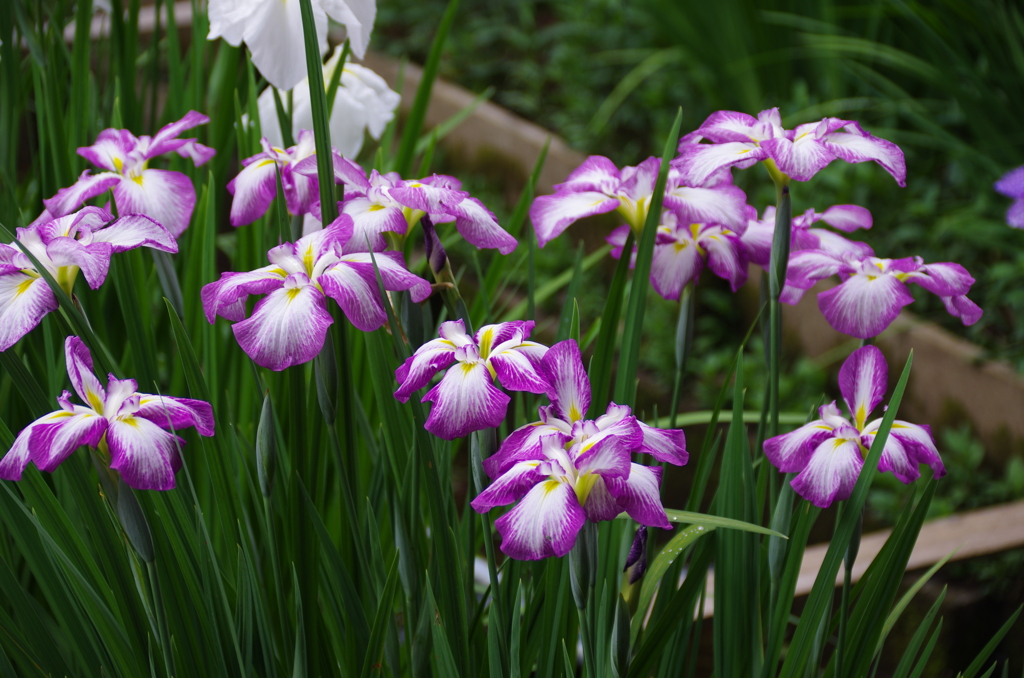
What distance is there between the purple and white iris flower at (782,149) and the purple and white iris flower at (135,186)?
0.34 metres

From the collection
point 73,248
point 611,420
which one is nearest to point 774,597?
point 611,420

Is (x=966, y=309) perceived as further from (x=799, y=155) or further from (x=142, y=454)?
(x=142, y=454)

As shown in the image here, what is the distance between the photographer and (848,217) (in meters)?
0.61

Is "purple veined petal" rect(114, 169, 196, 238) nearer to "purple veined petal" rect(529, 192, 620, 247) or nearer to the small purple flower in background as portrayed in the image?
"purple veined petal" rect(529, 192, 620, 247)

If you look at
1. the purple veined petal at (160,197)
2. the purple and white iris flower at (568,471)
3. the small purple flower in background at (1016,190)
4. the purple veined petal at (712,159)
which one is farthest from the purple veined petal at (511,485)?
the small purple flower in background at (1016,190)

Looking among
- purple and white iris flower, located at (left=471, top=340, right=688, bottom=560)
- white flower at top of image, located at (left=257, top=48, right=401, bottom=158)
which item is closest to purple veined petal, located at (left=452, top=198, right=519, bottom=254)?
purple and white iris flower, located at (left=471, top=340, right=688, bottom=560)

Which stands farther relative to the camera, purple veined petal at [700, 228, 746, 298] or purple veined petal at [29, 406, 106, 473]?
purple veined petal at [700, 228, 746, 298]

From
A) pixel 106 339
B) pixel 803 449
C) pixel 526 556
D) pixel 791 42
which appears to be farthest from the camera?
pixel 791 42

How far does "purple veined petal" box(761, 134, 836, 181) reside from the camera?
0.47m

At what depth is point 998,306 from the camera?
1.63m

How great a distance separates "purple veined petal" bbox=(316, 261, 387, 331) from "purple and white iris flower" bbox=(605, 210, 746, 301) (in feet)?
0.70

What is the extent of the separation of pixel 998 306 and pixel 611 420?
1566 mm

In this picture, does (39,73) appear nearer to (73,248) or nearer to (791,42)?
(73,248)

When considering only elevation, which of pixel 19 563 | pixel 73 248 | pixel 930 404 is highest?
pixel 73 248
